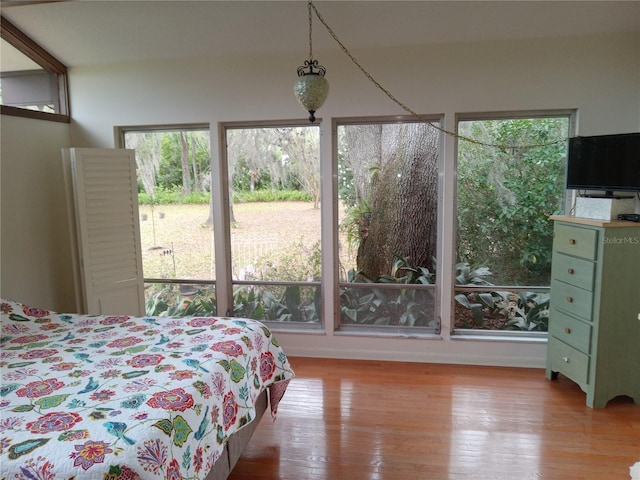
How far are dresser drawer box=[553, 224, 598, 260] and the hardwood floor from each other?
991 mm

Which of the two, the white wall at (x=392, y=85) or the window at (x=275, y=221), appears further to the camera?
the window at (x=275, y=221)

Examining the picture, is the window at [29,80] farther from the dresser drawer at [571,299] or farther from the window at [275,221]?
the dresser drawer at [571,299]

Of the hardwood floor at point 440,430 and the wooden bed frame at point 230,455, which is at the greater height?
the wooden bed frame at point 230,455

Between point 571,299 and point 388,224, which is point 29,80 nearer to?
point 388,224

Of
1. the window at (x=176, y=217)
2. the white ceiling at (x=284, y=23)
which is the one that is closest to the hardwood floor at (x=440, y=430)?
the window at (x=176, y=217)

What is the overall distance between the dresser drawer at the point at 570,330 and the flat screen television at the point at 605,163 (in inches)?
35.0

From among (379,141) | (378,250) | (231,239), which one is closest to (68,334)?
(231,239)

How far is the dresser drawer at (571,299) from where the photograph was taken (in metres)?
2.72

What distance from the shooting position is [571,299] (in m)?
2.86

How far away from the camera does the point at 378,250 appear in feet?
11.7

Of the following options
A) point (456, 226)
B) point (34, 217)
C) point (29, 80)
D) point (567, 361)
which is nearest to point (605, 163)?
point (456, 226)

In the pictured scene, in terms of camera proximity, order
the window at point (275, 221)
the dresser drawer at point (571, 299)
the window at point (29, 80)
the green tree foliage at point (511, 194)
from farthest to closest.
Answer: the window at point (275, 221)
the green tree foliage at point (511, 194)
the window at point (29, 80)
the dresser drawer at point (571, 299)

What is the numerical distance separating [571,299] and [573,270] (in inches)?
8.0

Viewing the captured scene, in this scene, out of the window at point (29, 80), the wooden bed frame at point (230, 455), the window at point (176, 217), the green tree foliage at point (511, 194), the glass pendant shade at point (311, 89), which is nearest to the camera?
the wooden bed frame at point (230, 455)
